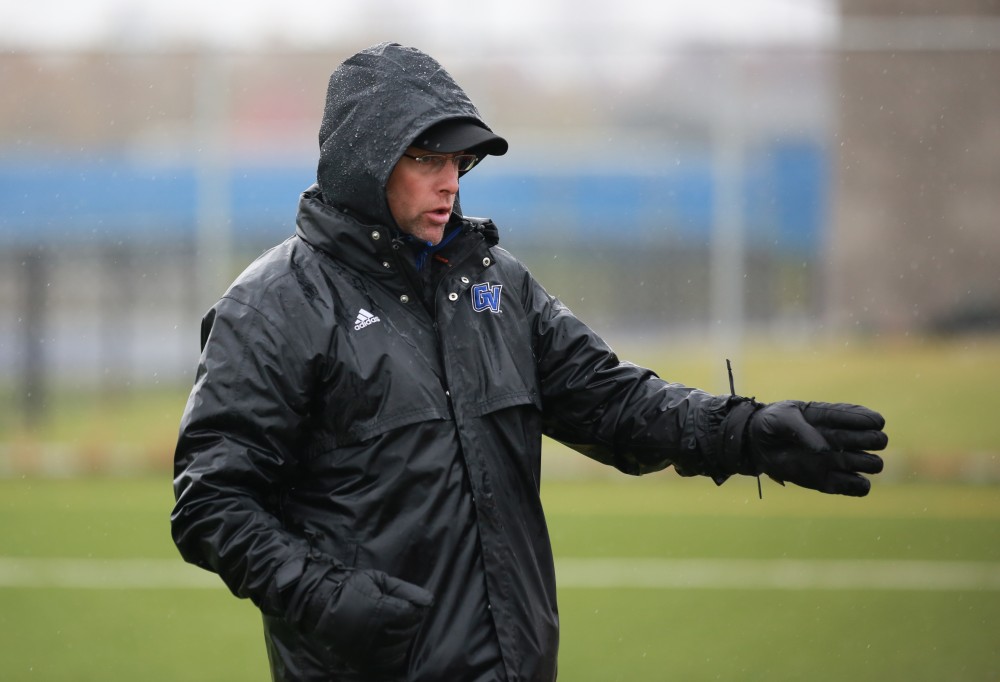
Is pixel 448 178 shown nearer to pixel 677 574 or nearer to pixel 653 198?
pixel 677 574

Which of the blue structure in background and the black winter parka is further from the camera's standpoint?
the blue structure in background

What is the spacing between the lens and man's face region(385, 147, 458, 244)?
2.69 m

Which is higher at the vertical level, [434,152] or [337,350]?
[434,152]

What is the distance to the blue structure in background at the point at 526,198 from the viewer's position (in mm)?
10875

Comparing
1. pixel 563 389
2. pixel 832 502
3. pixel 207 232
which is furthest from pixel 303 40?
pixel 563 389

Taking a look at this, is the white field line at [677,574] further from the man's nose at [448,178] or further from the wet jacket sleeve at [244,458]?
the wet jacket sleeve at [244,458]

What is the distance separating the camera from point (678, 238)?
1119 centimetres

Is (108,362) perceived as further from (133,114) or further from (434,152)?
(434,152)

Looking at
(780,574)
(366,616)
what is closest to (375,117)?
(366,616)

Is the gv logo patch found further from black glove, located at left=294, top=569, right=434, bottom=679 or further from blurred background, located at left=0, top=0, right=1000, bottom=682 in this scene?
blurred background, located at left=0, top=0, right=1000, bottom=682

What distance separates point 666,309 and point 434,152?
28.3 feet

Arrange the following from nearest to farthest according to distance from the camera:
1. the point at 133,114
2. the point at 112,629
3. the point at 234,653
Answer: the point at 234,653
the point at 112,629
the point at 133,114

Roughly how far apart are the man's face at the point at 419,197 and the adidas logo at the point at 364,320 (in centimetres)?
20

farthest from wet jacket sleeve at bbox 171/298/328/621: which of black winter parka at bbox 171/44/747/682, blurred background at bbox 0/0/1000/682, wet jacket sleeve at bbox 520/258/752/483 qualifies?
blurred background at bbox 0/0/1000/682
